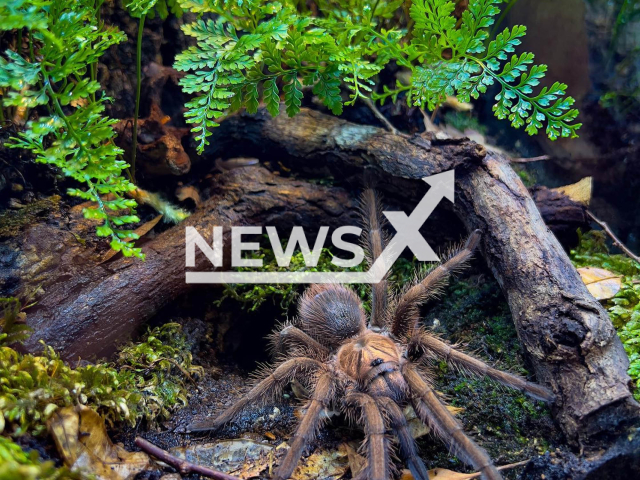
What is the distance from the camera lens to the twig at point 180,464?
74.6 inches

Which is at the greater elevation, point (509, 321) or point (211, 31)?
point (211, 31)

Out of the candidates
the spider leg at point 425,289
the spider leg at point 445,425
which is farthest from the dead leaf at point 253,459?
the spider leg at point 425,289

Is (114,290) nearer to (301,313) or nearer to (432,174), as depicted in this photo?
(301,313)

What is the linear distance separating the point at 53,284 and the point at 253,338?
1.36 metres

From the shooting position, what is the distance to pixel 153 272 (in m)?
2.60

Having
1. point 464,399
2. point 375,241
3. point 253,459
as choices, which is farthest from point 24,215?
point 464,399

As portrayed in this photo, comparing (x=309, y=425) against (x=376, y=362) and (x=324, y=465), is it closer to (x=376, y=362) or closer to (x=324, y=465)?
(x=324, y=465)

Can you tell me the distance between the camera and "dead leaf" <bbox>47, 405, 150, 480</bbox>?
1673 mm

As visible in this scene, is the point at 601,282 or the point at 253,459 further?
the point at 601,282

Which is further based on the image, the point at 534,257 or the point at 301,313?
the point at 301,313

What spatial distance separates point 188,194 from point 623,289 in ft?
8.83

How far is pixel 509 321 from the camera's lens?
103 inches

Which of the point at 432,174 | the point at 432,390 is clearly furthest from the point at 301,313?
the point at 432,174

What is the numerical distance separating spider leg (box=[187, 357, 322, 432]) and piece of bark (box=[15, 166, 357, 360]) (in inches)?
26.4
